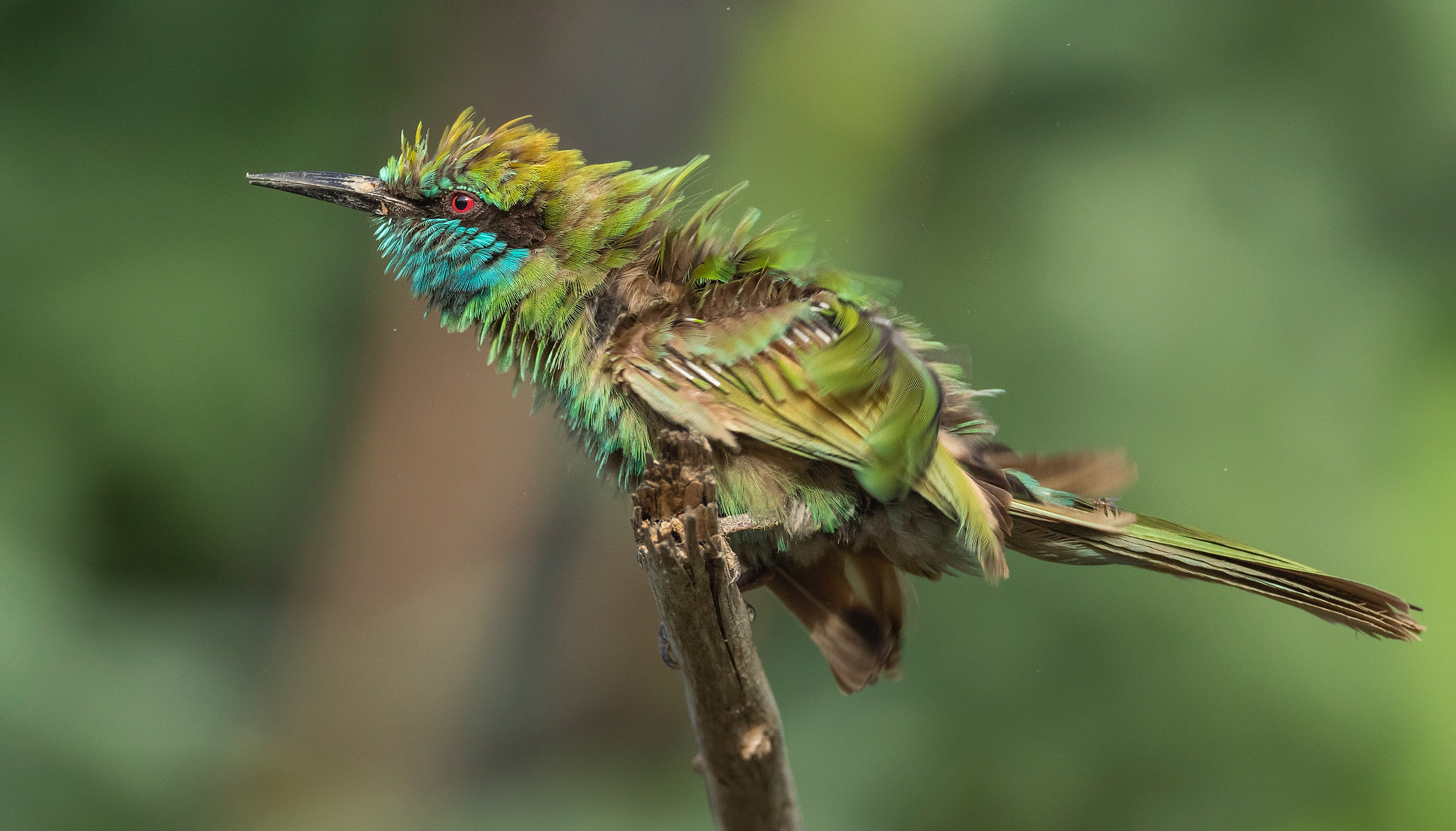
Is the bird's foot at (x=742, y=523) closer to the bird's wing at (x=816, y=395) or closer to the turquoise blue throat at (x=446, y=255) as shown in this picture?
the bird's wing at (x=816, y=395)

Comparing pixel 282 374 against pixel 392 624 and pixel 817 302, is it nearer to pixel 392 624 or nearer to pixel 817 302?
pixel 392 624

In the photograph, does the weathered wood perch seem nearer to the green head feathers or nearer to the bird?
the bird

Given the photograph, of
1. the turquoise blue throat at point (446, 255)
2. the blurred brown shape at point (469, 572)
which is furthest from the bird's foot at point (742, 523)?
the blurred brown shape at point (469, 572)

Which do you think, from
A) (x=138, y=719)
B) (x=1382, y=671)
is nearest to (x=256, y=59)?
(x=138, y=719)

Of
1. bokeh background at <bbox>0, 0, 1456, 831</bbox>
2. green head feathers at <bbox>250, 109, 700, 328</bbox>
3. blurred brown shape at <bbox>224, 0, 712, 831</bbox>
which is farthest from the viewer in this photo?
blurred brown shape at <bbox>224, 0, 712, 831</bbox>

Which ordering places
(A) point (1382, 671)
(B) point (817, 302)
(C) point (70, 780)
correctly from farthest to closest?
(C) point (70, 780) < (A) point (1382, 671) < (B) point (817, 302)

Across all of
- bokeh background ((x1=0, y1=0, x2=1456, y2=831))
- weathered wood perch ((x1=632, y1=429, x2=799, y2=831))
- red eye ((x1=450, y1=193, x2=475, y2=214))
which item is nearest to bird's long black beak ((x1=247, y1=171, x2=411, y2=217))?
red eye ((x1=450, y1=193, x2=475, y2=214))
